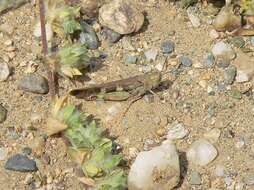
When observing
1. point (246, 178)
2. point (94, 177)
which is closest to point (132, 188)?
point (94, 177)

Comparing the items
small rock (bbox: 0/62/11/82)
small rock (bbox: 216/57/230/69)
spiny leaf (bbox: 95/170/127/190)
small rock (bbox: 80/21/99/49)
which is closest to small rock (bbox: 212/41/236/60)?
small rock (bbox: 216/57/230/69)

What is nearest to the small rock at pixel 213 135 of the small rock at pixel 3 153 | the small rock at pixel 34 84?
the small rock at pixel 34 84

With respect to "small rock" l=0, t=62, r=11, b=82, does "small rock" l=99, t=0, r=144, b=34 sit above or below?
above

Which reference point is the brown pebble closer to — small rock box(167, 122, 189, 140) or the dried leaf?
small rock box(167, 122, 189, 140)

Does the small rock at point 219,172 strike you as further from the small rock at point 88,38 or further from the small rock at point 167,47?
the small rock at point 88,38

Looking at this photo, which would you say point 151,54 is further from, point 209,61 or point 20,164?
point 20,164

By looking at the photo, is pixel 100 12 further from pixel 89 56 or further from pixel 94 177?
pixel 94 177

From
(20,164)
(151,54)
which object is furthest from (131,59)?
(20,164)
